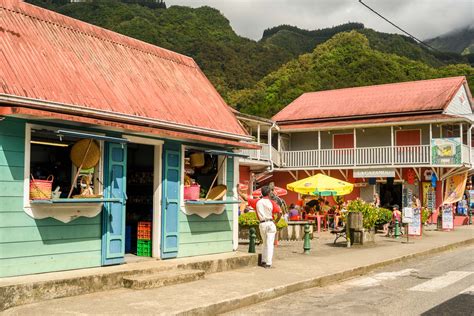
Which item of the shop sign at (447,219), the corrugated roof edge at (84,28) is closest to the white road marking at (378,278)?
the corrugated roof edge at (84,28)

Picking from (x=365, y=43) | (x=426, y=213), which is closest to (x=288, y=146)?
(x=426, y=213)

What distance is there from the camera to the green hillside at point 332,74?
51.7 m

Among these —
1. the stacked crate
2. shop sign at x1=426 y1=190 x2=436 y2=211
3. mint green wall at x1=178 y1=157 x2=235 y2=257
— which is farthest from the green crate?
shop sign at x1=426 y1=190 x2=436 y2=211

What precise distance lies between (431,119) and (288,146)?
8.92 m

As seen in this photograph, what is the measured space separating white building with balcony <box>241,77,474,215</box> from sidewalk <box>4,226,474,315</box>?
13.4 metres

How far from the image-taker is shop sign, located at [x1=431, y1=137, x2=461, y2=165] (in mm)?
27938

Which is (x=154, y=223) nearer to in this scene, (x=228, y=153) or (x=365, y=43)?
(x=228, y=153)

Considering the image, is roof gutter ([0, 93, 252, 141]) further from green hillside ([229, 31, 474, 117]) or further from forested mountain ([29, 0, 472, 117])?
forested mountain ([29, 0, 472, 117])

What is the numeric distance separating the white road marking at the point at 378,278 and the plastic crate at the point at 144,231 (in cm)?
396

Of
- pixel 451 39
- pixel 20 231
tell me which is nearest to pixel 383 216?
pixel 20 231

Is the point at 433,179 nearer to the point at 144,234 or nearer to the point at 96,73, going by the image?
the point at 144,234

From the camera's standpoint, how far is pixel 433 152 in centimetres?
2831

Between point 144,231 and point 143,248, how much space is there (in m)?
0.32

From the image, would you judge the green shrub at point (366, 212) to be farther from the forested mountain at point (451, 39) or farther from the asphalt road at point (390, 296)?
the forested mountain at point (451, 39)
